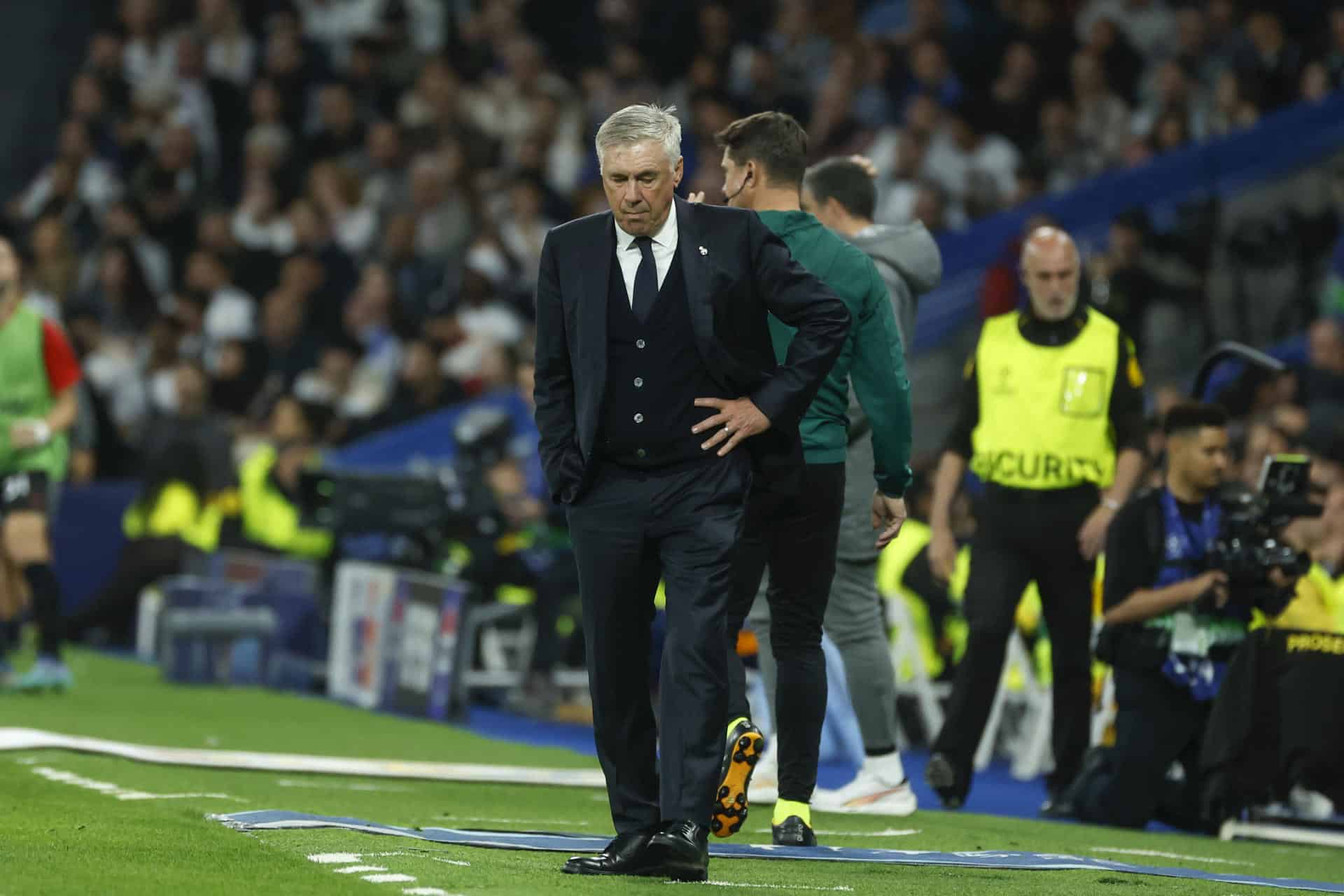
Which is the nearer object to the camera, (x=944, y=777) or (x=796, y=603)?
(x=796, y=603)

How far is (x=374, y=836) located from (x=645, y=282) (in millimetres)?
1658

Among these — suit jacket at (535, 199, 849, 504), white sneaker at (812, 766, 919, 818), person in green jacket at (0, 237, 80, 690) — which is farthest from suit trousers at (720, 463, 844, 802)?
person in green jacket at (0, 237, 80, 690)

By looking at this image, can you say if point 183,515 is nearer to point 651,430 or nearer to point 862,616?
point 862,616

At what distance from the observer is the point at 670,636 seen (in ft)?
18.8

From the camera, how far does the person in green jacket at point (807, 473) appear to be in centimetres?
664

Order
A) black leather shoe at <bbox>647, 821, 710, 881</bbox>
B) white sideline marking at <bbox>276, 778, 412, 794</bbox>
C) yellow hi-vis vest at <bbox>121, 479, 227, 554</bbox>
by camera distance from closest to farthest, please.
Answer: black leather shoe at <bbox>647, 821, 710, 881</bbox> → white sideline marking at <bbox>276, 778, 412, 794</bbox> → yellow hi-vis vest at <bbox>121, 479, 227, 554</bbox>

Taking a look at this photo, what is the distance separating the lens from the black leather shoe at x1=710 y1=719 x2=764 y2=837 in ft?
19.9

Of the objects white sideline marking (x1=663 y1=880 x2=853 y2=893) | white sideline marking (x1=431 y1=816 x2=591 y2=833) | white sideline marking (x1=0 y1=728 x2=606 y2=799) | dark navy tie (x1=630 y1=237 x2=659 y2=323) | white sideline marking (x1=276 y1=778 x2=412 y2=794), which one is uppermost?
dark navy tie (x1=630 y1=237 x2=659 y2=323)

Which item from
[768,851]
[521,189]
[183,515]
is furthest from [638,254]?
[521,189]

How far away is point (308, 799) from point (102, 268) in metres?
12.9

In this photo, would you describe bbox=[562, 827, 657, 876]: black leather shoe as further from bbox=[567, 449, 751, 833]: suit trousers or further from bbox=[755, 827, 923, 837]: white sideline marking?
bbox=[755, 827, 923, 837]: white sideline marking

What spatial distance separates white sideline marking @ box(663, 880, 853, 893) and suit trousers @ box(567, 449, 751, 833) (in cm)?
18

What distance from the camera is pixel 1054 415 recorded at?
338 inches

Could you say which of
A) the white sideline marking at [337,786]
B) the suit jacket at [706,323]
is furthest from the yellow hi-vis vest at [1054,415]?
the suit jacket at [706,323]
